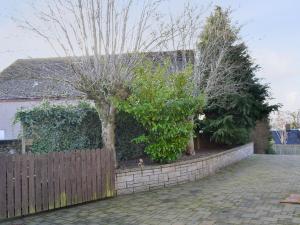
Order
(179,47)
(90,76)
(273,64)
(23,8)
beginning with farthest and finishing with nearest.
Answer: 1. (273,64)
2. (179,47)
3. (23,8)
4. (90,76)

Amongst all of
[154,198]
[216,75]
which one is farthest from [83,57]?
[216,75]

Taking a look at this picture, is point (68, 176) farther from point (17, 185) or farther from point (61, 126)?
point (61, 126)

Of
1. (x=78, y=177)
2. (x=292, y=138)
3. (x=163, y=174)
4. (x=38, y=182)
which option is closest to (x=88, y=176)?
(x=78, y=177)

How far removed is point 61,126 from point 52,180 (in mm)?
3590

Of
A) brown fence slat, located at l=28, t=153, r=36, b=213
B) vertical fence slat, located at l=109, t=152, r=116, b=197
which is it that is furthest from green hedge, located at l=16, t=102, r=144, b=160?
brown fence slat, located at l=28, t=153, r=36, b=213

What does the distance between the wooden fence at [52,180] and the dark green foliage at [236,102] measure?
760 cm

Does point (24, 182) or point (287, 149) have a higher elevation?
point (24, 182)

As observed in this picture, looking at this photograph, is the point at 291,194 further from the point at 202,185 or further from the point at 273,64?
the point at 273,64

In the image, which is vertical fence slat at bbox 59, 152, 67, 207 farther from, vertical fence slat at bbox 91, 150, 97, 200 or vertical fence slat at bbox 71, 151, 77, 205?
vertical fence slat at bbox 91, 150, 97, 200

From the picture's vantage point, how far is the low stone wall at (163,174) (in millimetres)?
8477

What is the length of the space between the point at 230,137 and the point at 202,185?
20.0 feet

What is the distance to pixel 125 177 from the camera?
8.45 meters

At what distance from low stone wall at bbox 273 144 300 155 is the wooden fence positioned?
1640 cm

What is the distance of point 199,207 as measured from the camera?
272 inches
